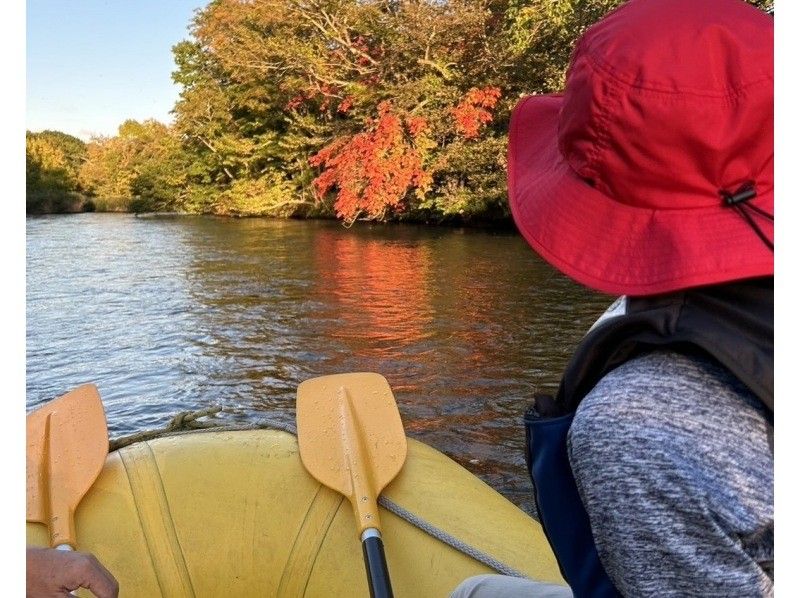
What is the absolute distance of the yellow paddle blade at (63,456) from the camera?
156 centimetres

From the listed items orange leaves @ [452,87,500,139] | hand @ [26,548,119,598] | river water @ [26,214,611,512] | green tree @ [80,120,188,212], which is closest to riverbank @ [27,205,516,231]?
green tree @ [80,120,188,212]

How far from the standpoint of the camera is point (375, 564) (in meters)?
1.42

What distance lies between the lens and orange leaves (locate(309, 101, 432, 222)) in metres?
12.1

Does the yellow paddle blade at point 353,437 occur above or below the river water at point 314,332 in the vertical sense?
above

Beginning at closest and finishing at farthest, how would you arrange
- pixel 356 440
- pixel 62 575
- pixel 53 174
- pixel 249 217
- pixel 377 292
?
pixel 62 575, pixel 356 440, pixel 377 292, pixel 249 217, pixel 53 174

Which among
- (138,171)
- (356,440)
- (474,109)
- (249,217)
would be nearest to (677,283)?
(356,440)

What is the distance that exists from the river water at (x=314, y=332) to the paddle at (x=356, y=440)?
0.71 meters

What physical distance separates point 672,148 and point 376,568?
1.02m

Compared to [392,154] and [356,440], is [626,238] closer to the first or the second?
[356,440]

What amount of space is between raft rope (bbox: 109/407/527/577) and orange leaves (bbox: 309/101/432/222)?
10430 mm

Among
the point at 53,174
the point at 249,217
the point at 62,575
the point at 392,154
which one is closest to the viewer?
the point at 62,575

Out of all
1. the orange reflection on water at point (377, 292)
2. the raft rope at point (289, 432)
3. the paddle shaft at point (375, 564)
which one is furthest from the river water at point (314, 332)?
the paddle shaft at point (375, 564)

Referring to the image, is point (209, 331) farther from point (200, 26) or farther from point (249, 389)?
point (200, 26)

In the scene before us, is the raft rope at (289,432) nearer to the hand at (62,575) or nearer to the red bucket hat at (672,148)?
the hand at (62,575)
